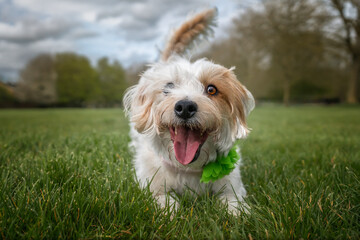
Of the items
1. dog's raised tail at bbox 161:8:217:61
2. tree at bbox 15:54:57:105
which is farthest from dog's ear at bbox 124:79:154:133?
tree at bbox 15:54:57:105

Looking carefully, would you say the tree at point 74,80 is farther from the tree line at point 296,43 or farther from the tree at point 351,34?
the tree at point 351,34

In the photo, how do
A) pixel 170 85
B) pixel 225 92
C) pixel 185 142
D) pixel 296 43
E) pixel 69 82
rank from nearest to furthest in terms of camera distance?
1. pixel 185 142
2. pixel 225 92
3. pixel 170 85
4. pixel 296 43
5. pixel 69 82

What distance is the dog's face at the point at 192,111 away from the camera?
2.15 m

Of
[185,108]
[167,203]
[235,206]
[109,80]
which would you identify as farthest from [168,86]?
[109,80]

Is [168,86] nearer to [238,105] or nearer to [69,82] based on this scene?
[238,105]

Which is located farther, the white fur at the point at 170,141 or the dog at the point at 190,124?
the white fur at the point at 170,141

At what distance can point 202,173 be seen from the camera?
239 centimetres

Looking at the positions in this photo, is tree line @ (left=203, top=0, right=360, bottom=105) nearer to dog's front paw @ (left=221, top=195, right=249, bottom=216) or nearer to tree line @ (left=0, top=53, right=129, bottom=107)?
dog's front paw @ (left=221, top=195, right=249, bottom=216)

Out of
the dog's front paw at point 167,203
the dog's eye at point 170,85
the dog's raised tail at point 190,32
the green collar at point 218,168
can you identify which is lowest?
the dog's front paw at point 167,203

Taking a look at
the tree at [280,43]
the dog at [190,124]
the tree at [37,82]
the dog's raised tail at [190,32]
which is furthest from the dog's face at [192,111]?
→ the tree at [37,82]

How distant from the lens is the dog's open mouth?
7.36 feet

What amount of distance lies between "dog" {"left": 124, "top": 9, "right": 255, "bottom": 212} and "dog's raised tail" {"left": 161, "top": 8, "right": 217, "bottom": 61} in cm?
183

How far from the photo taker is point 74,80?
46.8 m

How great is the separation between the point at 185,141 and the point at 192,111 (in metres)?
0.32
